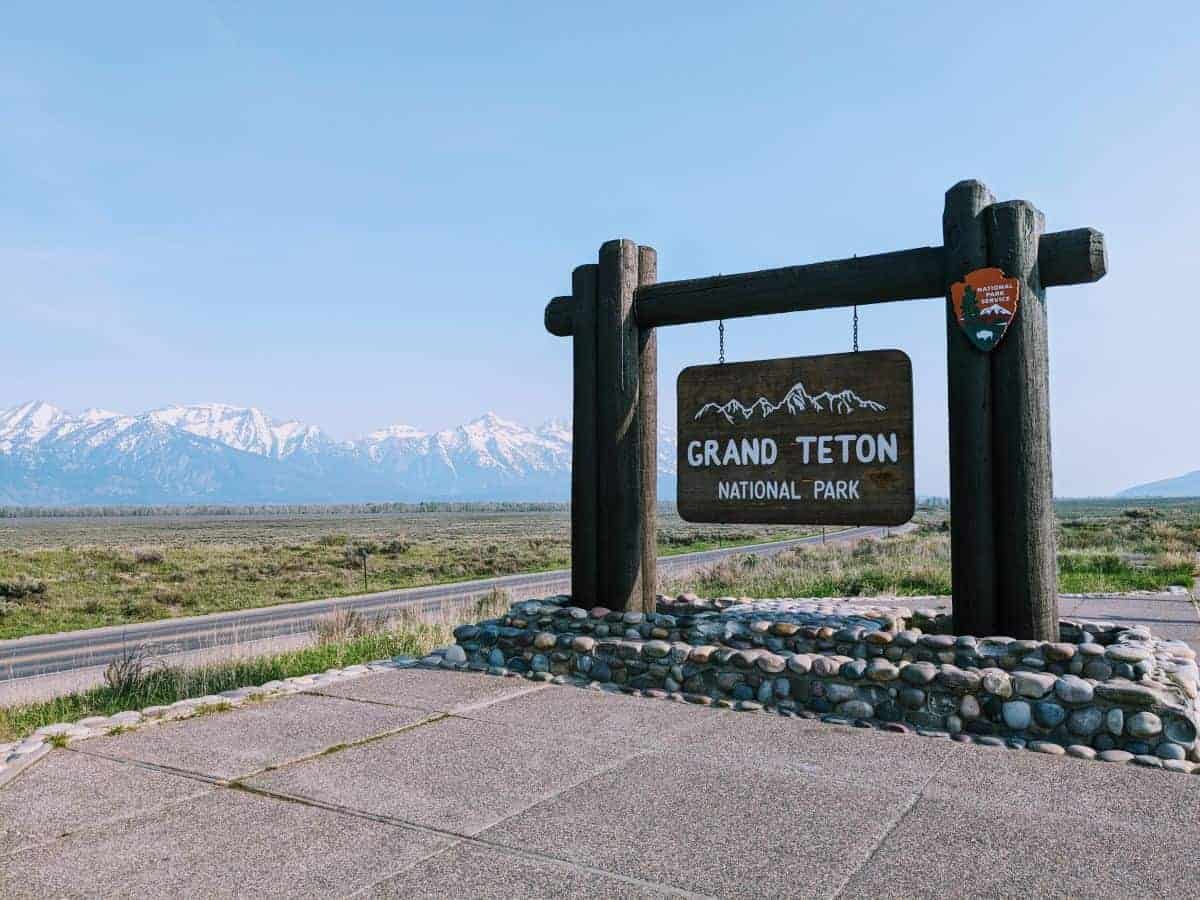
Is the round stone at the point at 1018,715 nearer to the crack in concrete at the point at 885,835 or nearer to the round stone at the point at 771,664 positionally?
the crack in concrete at the point at 885,835

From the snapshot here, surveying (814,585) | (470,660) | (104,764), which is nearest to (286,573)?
(814,585)

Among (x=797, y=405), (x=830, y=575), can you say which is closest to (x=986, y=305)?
(x=797, y=405)

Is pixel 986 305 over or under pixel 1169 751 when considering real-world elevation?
over

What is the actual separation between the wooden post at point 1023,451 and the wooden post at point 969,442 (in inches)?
3.1

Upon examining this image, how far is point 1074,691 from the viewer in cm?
547

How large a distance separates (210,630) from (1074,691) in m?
16.0

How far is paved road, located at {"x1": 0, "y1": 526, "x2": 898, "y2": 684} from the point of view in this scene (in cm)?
1433

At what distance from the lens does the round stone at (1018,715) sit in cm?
558

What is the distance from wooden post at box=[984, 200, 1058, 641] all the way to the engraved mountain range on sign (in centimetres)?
107

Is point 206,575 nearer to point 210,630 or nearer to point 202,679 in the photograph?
point 210,630

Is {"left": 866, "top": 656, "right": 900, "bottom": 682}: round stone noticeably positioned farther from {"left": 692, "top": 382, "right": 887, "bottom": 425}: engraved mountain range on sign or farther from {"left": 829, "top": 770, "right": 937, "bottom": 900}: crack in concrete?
{"left": 692, "top": 382, "right": 887, "bottom": 425}: engraved mountain range on sign

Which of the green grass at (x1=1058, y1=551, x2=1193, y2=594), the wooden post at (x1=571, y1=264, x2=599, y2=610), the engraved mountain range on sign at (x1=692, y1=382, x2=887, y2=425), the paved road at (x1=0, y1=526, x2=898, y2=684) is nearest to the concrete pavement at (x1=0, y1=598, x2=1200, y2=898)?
the wooden post at (x1=571, y1=264, x2=599, y2=610)

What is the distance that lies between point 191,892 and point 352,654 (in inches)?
272

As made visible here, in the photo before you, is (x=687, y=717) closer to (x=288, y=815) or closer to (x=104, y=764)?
(x=288, y=815)
